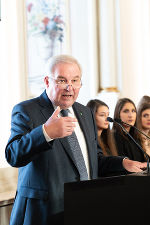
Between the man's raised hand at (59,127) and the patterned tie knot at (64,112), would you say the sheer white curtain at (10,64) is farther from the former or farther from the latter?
the man's raised hand at (59,127)

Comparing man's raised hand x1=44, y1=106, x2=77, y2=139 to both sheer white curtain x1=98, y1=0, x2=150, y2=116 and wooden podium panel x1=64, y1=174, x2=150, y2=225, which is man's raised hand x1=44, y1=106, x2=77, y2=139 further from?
sheer white curtain x1=98, y1=0, x2=150, y2=116

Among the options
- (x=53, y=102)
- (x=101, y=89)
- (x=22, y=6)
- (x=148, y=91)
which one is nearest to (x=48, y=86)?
(x=53, y=102)

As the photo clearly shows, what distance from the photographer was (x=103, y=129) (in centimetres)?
426

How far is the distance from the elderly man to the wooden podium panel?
0.31 metres

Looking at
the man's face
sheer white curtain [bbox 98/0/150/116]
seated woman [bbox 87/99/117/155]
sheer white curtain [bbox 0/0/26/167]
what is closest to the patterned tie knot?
the man's face

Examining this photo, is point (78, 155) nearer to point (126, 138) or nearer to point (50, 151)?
point (50, 151)

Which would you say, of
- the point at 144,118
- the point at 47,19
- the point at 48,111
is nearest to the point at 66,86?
the point at 48,111

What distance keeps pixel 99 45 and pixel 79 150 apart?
412 centimetres

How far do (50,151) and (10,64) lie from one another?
2.38m

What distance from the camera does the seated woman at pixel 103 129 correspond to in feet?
13.2

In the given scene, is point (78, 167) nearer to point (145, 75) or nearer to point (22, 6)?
point (22, 6)

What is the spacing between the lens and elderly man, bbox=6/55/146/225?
6.35 feet

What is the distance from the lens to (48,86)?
2285 mm

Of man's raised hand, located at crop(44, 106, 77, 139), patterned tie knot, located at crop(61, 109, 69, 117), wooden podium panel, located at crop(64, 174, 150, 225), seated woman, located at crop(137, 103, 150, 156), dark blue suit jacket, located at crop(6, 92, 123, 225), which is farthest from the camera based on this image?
seated woman, located at crop(137, 103, 150, 156)
